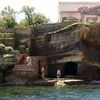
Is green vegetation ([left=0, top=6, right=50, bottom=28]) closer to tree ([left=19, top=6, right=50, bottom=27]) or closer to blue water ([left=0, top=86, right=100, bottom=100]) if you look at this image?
tree ([left=19, top=6, right=50, bottom=27])

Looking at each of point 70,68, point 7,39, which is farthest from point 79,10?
point 7,39

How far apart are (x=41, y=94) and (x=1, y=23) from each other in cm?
3808

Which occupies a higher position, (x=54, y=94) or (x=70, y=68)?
(x=54, y=94)

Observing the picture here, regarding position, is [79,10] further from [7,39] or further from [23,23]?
[7,39]

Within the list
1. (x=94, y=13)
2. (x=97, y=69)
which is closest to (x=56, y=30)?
(x=97, y=69)

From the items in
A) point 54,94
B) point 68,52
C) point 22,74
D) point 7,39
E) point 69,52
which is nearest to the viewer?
point 54,94

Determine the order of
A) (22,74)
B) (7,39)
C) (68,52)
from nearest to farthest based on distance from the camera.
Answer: (22,74)
(68,52)
(7,39)

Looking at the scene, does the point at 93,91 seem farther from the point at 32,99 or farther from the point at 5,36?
the point at 5,36

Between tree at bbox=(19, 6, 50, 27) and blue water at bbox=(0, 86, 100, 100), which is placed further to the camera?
tree at bbox=(19, 6, 50, 27)

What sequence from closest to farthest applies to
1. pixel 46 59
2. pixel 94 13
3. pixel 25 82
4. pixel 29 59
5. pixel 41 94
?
pixel 41 94 < pixel 25 82 < pixel 29 59 < pixel 46 59 < pixel 94 13

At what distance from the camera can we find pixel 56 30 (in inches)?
2667

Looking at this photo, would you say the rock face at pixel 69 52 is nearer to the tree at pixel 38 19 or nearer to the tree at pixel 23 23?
the tree at pixel 23 23

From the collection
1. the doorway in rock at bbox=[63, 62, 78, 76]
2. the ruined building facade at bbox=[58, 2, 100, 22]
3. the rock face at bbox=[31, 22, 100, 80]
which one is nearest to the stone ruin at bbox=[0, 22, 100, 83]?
the rock face at bbox=[31, 22, 100, 80]

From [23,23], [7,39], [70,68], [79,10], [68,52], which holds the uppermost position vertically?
[79,10]
